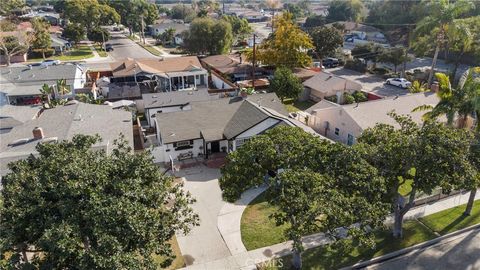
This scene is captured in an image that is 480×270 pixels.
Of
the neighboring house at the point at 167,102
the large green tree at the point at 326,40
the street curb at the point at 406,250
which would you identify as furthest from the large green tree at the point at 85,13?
the street curb at the point at 406,250

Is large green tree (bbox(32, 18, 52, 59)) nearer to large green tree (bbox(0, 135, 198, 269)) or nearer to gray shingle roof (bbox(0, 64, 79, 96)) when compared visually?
gray shingle roof (bbox(0, 64, 79, 96))

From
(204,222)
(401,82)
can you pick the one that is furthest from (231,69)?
(204,222)

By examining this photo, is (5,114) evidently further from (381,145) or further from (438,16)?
(438,16)

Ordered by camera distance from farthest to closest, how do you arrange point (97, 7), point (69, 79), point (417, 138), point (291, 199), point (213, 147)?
point (97, 7), point (69, 79), point (213, 147), point (417, 138), point (291, 199)

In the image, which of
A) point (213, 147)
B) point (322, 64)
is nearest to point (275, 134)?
point (213, 147)

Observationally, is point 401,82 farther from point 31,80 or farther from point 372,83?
point 31,80

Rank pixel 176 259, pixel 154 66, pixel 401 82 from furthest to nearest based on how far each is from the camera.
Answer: pixel 154 66 < pixel 401 82 < pixel 176 259
